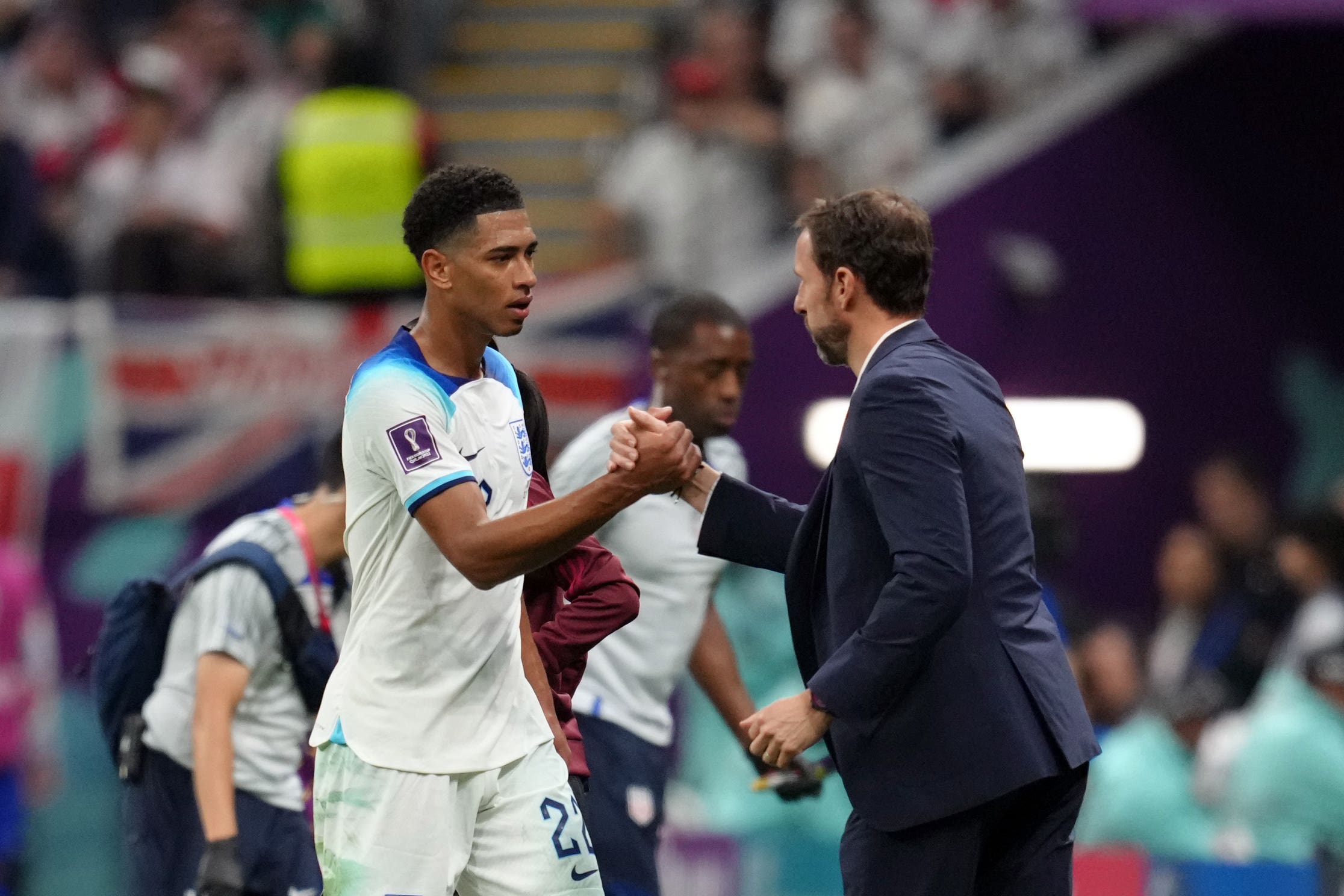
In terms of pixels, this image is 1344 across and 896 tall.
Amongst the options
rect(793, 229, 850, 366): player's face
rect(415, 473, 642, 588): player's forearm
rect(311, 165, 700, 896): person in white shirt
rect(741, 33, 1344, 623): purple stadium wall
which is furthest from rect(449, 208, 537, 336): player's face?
rect(741, 33, 1344, 623): purple stadium wall

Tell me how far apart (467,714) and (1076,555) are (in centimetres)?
822

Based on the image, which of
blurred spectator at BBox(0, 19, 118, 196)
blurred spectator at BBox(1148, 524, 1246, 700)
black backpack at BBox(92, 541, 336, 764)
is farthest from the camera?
blurred spectator at BBox(0, 19, 118, 196)

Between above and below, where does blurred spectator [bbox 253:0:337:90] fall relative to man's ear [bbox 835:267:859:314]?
above

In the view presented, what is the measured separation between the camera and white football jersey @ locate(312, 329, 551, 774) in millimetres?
4535

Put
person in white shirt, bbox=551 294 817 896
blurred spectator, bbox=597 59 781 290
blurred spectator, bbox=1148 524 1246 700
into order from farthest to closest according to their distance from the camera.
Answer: blurred spectator, bbox=597 59 781 290
blurred spectator, bbox=1148 524 1246 700
person in white shirt, bbox=551 294 817 896

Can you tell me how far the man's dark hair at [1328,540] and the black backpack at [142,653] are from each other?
5012 mm

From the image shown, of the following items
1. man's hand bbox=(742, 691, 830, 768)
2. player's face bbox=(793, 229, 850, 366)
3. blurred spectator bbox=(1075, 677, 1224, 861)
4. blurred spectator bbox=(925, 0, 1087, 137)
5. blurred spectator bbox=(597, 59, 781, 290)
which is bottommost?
blurred spectator bbox=(1075, 677, 1224, 861)

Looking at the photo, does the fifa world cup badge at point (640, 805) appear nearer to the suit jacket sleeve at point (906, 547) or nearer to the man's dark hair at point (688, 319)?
the man's dark hair at point (688, 319)

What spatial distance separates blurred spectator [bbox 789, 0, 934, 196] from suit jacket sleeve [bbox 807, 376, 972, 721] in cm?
650

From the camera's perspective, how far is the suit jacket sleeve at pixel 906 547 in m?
4.38

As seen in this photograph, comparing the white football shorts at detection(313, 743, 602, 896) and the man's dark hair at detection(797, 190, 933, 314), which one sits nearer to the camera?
the white football shorts at detection(313, 743, 602, 896)

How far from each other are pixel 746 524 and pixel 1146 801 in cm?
420

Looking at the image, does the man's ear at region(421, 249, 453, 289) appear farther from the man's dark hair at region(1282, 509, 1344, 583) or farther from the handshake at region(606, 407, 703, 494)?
the man's dark hair at region(1282, 509, 1344, 583)

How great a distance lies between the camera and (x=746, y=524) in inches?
201
